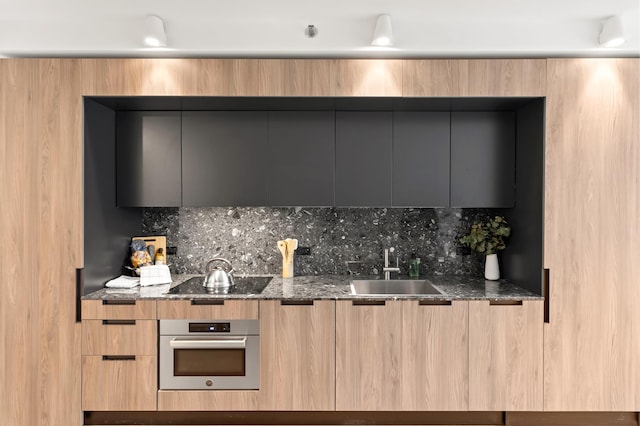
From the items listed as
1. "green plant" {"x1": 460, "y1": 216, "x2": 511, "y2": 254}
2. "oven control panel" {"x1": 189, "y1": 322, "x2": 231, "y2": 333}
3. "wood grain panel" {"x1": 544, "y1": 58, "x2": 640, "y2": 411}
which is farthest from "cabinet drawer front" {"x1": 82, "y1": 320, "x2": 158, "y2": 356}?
"wood grain panel" {"x1": 544, "y1": 58, "x2": 640, "y2": 411}

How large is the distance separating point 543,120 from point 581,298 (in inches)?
43.3

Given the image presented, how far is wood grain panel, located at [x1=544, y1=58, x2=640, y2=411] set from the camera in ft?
8.17

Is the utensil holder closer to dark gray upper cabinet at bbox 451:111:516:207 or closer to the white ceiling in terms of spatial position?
dark gray upper cabinet at bbox 451:111:516:207

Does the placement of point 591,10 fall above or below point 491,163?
above

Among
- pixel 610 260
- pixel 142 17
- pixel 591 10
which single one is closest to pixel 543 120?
pixel 591 10

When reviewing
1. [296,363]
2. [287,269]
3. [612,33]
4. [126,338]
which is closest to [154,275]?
[126,338]

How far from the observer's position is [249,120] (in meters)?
2.82

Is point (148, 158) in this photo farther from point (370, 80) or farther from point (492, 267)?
point (492, 267)

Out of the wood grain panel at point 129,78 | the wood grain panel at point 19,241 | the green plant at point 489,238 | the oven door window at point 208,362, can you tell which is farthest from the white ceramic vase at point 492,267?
the wood grain panel at point 19,241

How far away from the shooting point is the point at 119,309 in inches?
98.3

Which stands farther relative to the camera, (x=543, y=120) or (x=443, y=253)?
(x=443, y=253)

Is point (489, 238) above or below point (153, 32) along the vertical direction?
below

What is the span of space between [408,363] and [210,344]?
119 centimetres

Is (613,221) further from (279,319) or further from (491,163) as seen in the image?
(279,319)
